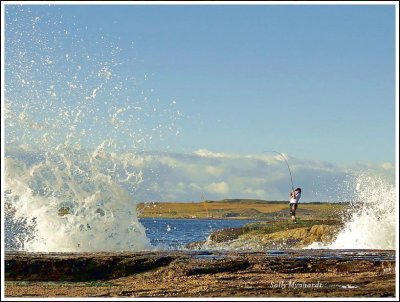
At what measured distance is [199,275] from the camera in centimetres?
2241

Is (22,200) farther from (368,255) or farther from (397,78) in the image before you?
(397,78)

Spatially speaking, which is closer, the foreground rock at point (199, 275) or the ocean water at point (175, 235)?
the foreground rock at point (199, 275)

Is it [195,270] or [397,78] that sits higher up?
[397,78]

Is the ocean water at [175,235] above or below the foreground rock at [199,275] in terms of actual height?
above

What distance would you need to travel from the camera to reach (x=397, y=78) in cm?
1844

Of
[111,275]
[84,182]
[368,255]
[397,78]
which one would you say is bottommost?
[111,275]

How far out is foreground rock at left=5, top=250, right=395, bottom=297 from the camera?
63.1 feet

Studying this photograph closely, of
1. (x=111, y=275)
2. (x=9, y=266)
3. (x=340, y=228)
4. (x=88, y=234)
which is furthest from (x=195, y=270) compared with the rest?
(x=340, y=228)

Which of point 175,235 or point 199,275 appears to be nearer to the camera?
point 199,275

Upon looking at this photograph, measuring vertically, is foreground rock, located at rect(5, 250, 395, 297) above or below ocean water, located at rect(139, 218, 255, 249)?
below

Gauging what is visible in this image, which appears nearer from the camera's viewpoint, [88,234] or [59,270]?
[59,270]

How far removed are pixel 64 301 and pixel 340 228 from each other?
Result: 27.4 meters

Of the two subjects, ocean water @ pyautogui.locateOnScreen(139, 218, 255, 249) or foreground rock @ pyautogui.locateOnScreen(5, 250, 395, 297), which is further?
ocean water @ pyautogui.locateOnScreen(139, 218, 255, 249)

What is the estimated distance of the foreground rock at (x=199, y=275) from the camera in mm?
19234
